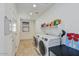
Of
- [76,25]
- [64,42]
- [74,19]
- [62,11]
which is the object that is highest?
[62,11]

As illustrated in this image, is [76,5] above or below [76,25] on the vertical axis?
above

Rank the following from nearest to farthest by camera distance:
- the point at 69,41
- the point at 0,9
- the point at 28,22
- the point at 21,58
Result: 1. the point at 21,58
2. the point at 0,9
3. the point at 69,41
4. the point at 28,22

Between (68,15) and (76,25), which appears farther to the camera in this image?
(68,15)

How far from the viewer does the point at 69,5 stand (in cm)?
212

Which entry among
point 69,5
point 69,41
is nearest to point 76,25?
point 69,41

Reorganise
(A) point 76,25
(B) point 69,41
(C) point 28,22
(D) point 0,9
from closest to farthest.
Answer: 1. (D) point 0,9
2. (A) point 76,25
3. (B) point 69,41
4. (C) point 28,22

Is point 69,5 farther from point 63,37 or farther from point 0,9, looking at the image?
point 0,9

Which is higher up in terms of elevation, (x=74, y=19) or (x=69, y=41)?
(x=74, y=19)

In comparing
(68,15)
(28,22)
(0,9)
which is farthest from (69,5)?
(28,22)

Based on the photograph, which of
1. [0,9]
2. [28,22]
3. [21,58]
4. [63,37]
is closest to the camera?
[21,58]

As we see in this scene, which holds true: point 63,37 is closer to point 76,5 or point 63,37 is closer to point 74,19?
point 74,19

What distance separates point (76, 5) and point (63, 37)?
895 millimetres

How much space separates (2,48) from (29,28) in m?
6.89

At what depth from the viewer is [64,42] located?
2281 millimetres
